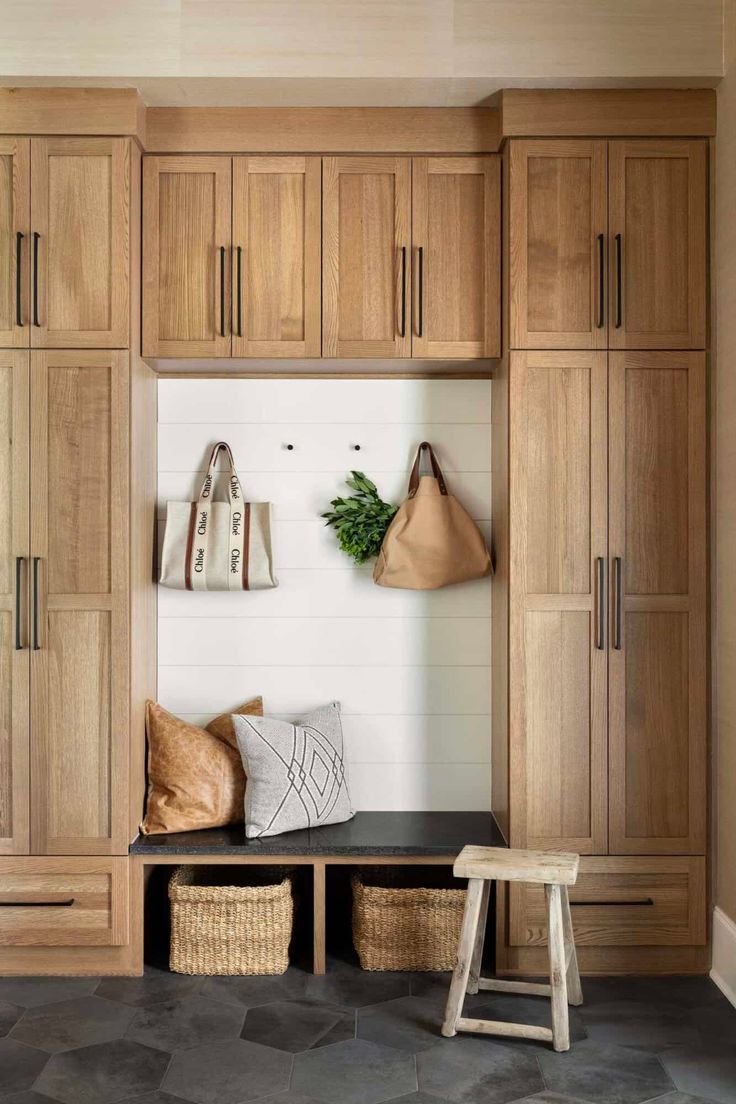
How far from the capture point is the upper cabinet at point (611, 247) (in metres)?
2.93

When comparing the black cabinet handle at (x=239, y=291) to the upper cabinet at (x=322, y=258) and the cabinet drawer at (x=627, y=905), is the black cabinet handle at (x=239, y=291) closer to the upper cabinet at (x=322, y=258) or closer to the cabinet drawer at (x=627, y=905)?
the upper cabinet at (x=322, y=258)

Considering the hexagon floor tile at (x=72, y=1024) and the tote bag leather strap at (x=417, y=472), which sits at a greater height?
the tote bag leather strap at (x=417, y=472)

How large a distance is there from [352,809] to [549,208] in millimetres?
2010

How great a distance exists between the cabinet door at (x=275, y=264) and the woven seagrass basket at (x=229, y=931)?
1.66m

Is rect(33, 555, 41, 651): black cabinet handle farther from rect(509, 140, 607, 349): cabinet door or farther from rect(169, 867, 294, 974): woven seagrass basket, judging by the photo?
rect(509, 140, 607, 349): cabinet door

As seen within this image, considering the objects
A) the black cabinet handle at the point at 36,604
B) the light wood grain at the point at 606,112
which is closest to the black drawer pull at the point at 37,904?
the black cabinet handle at the point at 36,604

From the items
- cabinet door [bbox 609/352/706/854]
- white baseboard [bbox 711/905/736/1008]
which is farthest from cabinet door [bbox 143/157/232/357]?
white baseboard [bbox 711/905/736/1008]

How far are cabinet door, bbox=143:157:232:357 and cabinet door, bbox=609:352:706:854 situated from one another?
4.10 ft

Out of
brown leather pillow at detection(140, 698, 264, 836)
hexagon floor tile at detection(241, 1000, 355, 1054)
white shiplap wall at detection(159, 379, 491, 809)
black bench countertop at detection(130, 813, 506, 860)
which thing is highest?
white shiplap wall at detection(159, 379, 491, 809)

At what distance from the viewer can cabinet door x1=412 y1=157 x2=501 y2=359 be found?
302 centimetres

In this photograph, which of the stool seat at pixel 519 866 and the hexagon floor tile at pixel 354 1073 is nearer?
the hexagon floor tile at pixel 354 1073

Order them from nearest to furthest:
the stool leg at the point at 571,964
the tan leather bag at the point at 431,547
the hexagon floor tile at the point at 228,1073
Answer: the hexagon floor tile at the point at 228,1073 < the stool leg at the point at 571,964 < the tan leather bag at the point at 431,547

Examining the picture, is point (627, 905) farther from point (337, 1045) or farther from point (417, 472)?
point (417, 472)

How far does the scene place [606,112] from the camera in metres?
2.92
